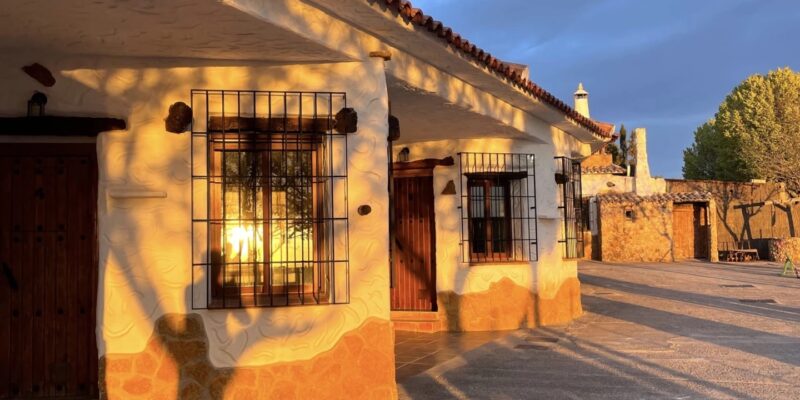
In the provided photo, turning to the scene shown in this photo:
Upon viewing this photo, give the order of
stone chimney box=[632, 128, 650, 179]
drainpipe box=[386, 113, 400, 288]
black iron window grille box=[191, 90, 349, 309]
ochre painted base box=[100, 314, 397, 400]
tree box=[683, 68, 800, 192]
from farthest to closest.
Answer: stone chimney box=[632, 128, 650, 179] → tree box=[683, 68, 800, 192] → drainpipe box=[386, 113, 400, 288] → black iron window grille box=[191, 90, 349, 309] → ochre painted base box=[100, 314, 397, 400]

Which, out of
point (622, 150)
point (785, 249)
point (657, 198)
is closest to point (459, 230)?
point (657, 198)

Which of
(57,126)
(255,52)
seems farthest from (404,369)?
(57,126)

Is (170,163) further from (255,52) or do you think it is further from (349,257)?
(349,257)

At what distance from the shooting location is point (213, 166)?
5.08 metres

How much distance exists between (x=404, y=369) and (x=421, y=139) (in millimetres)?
3729

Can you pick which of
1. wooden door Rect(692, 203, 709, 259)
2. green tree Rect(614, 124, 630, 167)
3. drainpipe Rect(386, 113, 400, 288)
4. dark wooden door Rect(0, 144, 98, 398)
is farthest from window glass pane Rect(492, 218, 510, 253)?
green tree Rect(614, 124, 630, 167)

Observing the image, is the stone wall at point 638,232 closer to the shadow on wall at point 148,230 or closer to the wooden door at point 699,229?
the wooden door at point 699,229

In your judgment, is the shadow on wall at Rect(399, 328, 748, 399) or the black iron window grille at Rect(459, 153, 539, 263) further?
the black iron window grille at Rect(459, 153, 539, 263)

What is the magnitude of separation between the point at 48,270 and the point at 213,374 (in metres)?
1.70

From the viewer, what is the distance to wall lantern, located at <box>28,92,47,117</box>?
188 inches

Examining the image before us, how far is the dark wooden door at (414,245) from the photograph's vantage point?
891cm

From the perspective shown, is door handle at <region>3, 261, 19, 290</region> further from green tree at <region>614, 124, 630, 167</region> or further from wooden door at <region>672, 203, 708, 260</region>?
green tree at <region>614, 124, 630, 167</region>

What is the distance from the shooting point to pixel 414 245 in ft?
29.8

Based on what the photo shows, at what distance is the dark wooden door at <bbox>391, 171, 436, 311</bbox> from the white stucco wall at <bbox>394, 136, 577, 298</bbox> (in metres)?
0.16
